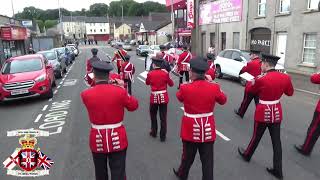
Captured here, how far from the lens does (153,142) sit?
7.18 meters

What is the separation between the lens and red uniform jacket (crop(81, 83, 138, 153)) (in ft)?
12.4

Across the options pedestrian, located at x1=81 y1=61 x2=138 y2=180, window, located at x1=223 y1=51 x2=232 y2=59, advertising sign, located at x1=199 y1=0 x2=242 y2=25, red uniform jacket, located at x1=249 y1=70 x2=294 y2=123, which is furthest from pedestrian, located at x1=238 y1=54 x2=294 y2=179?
advertising sign, located at x1=199 y1=0 x2=242 y2=25

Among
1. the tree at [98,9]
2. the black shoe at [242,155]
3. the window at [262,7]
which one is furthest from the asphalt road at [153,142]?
the tree at [98,9]

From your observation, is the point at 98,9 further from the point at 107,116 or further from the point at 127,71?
the point at 107,116

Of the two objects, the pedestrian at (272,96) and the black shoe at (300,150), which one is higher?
the pedestrian at (272,96)

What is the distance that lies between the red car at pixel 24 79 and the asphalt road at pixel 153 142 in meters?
0.46

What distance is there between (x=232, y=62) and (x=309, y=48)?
5544 millimetres

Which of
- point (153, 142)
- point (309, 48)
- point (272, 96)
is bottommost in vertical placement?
point (153, 142)

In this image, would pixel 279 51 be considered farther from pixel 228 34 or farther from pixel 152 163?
pixel 152 163

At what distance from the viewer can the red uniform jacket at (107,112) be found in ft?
12.4

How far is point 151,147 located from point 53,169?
A: 2.04 meters

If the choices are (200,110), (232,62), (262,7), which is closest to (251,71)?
(200,110)

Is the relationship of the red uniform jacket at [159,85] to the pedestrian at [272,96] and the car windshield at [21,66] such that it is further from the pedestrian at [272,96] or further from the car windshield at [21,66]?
the car windshield at [21,66]

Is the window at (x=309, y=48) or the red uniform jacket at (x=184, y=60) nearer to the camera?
the red uniform jacket at (x=184, y=60)
